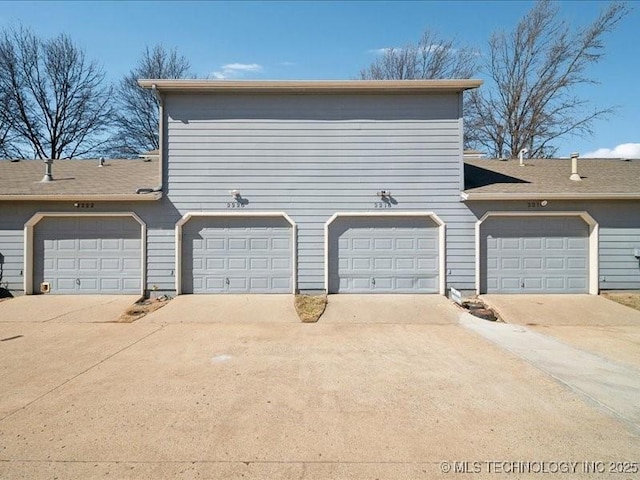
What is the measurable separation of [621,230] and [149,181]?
1277 cm

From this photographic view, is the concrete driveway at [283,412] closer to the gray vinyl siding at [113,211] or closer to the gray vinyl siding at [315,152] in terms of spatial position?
the gray vinyl siding at [113,211]

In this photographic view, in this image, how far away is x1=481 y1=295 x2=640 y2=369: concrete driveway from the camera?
543 centimetres

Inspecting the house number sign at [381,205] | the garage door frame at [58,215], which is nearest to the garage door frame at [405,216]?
the house number sign at [381,205]

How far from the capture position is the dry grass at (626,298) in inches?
313

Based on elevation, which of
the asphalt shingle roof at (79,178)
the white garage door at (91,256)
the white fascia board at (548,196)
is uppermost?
the asphalt shingle roof at (79,178)

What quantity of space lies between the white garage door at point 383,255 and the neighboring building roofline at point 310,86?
3.39 metres

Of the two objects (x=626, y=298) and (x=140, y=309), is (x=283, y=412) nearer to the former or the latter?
(x=140, y=309)

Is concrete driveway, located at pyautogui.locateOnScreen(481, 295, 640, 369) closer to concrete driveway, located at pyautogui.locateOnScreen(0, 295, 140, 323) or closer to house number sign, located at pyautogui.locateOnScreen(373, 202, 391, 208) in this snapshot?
house number sign, located at pyautogui.locateOnScreen(373, 202, 391, 208)

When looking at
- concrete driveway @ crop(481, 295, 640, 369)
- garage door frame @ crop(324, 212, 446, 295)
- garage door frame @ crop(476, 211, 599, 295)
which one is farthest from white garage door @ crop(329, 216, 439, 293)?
concrete driveway @ crop(481, 295, 640, 369)

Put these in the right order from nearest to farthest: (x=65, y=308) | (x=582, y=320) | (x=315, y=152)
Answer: (x=582, y=320) < (x=65, y=308) < (x=315, y=152)

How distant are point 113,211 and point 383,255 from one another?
7177mm

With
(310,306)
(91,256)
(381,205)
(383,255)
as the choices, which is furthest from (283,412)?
(91,256)

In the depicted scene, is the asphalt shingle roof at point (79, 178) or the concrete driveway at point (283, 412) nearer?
the concrete driveway at point (283, 412)

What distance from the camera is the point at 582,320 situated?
702 cm
